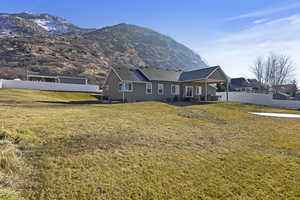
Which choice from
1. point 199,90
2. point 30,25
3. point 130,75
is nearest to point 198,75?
point 199,90

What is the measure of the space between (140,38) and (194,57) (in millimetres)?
51068

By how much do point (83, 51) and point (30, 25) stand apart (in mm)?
62292

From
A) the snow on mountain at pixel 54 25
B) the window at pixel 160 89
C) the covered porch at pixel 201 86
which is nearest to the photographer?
the covered porch at pixel 201 86

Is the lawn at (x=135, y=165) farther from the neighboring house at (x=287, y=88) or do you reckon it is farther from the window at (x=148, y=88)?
the neighboring house at (x=287, y=88)

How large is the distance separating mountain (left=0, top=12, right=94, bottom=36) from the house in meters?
103

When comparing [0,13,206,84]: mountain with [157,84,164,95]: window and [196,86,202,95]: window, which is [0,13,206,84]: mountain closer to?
[196,86,202,95]: window

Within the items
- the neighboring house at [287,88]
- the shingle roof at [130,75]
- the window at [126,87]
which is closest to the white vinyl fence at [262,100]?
the shingle roof at [130,75]

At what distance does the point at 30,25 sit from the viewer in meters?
118

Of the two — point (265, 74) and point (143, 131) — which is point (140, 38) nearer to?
point (265, 74)

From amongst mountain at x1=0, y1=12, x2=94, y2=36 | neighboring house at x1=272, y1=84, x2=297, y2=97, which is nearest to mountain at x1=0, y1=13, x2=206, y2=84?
mountain at x1=0, y1=12, x2=94, y2=36

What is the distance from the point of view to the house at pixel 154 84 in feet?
79.9

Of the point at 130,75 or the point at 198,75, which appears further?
the point at 198,75

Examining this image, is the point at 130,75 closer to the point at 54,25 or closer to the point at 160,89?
the point at 160,89

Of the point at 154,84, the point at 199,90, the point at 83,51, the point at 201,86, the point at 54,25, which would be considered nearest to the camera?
the point at 154,84
